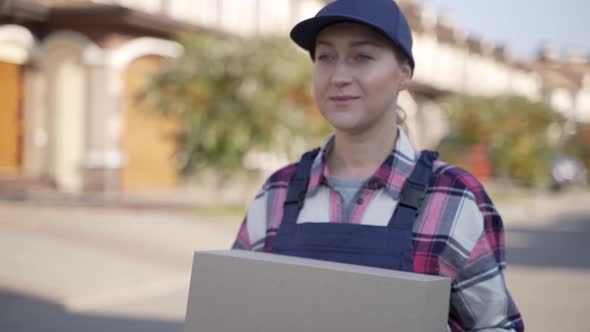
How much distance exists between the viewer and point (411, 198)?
6.45 ft

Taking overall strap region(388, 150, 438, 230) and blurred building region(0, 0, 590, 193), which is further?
blurred building region(0, 0, 590, 193)

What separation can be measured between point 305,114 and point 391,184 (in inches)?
494

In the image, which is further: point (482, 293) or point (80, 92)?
point (80, 92)

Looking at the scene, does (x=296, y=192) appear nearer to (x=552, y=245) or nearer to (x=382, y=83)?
(x=382, y=83)

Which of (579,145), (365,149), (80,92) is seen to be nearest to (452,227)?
(365,149)

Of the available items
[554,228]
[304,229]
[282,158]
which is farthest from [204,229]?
[304,229]

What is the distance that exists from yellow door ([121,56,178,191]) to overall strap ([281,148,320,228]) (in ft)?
56.0

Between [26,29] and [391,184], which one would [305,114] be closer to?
[26,29]

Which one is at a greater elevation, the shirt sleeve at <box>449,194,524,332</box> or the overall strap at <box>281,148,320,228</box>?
the overall strap at <box>281,148,320,228</box>

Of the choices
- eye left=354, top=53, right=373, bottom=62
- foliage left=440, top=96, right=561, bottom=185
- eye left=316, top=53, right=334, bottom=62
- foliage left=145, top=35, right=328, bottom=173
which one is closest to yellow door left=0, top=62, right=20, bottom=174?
foliage left=145, top=35, right=328, bottom=173

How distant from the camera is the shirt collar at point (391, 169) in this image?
2.02 m

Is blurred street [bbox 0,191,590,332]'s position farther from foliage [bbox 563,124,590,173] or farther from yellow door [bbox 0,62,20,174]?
foliage [bbox 563,124,590,173]

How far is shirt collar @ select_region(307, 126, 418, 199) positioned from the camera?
2.02 meters

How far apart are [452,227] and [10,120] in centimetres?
1775
